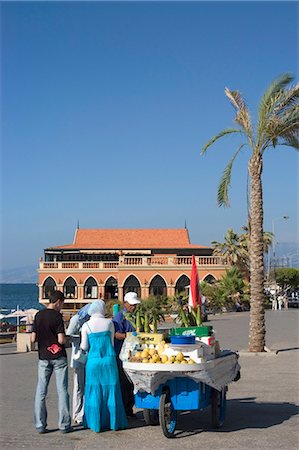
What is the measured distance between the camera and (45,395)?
8.19 m

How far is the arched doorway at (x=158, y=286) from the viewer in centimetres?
5744

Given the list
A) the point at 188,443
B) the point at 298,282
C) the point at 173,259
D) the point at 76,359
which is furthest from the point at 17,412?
the point at 298,282

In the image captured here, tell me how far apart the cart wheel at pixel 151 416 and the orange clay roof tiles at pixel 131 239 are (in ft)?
187

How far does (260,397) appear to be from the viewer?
1059 centimetres

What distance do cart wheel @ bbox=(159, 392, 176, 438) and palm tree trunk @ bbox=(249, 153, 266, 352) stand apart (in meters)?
9.61

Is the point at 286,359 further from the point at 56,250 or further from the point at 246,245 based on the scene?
the point at 56,250

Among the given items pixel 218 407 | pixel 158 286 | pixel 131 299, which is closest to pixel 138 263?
pixel 158 286

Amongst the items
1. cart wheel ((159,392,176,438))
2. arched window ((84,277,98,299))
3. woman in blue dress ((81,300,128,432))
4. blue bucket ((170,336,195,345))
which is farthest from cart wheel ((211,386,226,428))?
arched window ((84,277,98,299))

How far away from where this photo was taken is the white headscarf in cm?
834

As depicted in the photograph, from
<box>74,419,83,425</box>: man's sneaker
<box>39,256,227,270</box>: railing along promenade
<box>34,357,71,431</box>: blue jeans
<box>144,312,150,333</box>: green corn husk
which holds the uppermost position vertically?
<box>39,256,227,270</box>: railing along promenade

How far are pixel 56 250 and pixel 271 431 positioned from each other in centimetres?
6030

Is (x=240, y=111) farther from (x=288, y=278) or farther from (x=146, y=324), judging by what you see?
(x=288, y=278)

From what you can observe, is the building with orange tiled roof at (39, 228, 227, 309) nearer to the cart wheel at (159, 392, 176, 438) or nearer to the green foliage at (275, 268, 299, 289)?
the green foliage at (275, 268, 299, 289)

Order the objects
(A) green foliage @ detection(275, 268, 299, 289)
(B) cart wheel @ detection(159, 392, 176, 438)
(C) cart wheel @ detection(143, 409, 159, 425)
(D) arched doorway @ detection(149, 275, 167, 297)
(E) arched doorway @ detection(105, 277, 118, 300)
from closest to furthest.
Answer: (B) cart wheel @ detection(159, 392, 176, 438) → (C) cart wheel @ detection(143, 409, 159, 425) → (D) arched doorway @ detection(149, 275, 167, 297) → (E) arched doorway @ detection(105, 277, 118, 300) → (A) green foliage @ detection(275, 268, 299, 289)
